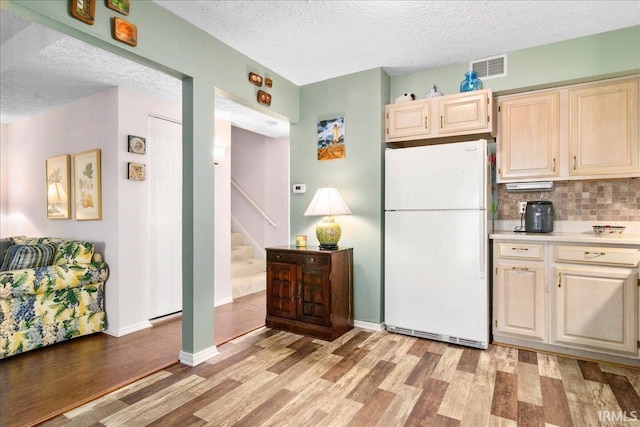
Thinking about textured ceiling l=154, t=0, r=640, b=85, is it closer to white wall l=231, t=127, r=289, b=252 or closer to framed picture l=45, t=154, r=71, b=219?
framed picture l=45, t=154, r=71, b=219

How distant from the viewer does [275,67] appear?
130 inches

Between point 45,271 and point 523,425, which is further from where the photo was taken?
point 45,271

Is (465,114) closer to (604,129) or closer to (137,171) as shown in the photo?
(604,129)

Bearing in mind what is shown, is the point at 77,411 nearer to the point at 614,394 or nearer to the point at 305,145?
the point at 305,145

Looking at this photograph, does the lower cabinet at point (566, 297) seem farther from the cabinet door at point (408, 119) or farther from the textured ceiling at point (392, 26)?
the textured ceiling at point (392, 26)

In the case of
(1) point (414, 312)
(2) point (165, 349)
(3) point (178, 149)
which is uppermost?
(3) point (178, 149)

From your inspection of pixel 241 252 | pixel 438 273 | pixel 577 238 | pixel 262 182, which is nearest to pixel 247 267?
pixel 241 252

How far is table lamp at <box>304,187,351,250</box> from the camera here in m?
3.22

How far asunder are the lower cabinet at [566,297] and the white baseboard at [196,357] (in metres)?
2.35

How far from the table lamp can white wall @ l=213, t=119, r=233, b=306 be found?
1.56 metres

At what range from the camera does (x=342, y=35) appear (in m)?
2.72

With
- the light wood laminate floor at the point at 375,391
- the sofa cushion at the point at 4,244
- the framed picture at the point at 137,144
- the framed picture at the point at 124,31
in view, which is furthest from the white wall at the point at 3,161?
the framed picture at the point at 137,144

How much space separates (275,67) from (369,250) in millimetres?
1989

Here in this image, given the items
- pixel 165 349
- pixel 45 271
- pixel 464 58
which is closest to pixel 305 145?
pixel 464 58
